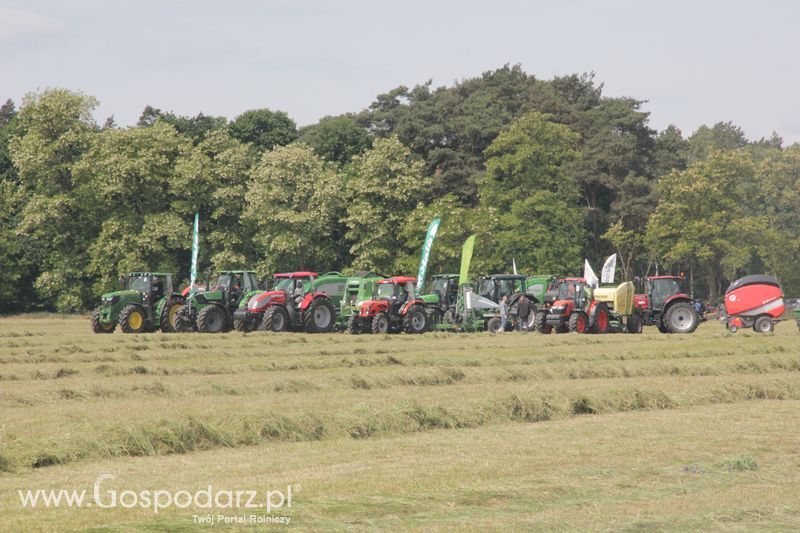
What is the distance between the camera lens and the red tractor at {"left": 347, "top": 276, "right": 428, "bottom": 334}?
36969 millimetres

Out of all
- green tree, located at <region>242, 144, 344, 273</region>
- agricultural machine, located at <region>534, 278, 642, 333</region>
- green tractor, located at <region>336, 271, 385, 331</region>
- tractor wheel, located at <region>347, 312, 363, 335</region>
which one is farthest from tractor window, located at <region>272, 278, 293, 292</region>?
green tree, located at <region>242, 144, 344, 273</region>

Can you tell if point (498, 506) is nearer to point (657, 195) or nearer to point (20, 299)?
point (20, 299)

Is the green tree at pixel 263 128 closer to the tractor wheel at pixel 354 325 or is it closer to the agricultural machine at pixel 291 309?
the agricultural machine at pixel 291 309

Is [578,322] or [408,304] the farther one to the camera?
[408,304]

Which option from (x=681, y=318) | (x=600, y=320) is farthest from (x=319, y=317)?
(x=681, y=318)

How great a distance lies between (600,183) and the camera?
69.6m

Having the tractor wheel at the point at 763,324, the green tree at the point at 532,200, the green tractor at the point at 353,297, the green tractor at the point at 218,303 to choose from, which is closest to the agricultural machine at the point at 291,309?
the green tractor at the point at 353,297

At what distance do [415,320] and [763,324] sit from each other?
11839 millimetres

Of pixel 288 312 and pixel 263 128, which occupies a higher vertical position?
pixel 263 128

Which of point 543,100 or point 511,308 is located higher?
point 543,100

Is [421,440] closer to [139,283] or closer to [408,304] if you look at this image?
[408,304]

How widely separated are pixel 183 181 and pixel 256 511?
49.5 metres

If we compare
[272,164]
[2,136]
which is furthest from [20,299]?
[272,164]

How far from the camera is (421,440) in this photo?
507 inches
